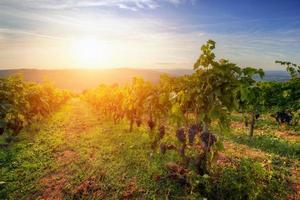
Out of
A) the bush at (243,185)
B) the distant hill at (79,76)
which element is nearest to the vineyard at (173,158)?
the bush at (243,185)

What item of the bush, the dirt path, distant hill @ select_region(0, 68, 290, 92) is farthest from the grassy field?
distant hill @ select_region(0, 68, 290, 92)

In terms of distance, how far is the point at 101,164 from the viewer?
9414 millimetres

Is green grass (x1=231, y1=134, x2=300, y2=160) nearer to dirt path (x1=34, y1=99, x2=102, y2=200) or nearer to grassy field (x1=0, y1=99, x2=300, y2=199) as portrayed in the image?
grassy field (x1=0, y1=99, x2=300, y2=199)

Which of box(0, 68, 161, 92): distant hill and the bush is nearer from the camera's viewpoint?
the bush

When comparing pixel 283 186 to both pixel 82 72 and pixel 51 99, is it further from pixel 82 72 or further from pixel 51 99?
pixel 82 72

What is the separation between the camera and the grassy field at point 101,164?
7.37m

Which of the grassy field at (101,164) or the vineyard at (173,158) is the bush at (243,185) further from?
the grassy field at (101,164)

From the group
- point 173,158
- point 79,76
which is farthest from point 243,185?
point 79,76

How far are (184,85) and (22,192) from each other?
5.22 metres

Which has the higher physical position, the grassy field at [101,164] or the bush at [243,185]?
the bush at [243,185]

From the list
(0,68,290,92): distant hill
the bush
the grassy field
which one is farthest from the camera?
(0,68,290,92): distant hill

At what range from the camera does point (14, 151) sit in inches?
439

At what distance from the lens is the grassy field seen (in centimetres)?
737

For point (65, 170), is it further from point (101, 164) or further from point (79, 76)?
point (79, 76)
